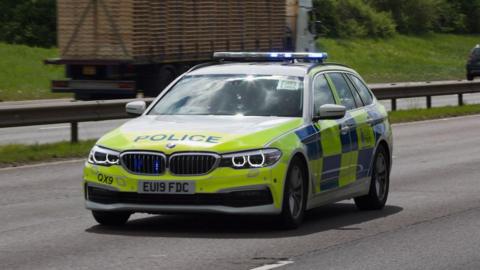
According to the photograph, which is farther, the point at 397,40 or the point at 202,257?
the point at 397,40

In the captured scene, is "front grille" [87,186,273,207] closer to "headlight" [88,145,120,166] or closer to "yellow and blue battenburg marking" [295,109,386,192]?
"headlight" [88,145,120,166]

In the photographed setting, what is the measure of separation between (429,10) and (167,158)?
240 ft

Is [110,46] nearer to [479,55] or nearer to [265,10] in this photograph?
[265,10]

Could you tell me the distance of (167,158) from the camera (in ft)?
33.0

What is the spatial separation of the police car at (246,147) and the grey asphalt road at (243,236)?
27 cm

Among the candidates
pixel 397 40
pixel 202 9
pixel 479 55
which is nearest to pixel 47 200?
pixel 202 9

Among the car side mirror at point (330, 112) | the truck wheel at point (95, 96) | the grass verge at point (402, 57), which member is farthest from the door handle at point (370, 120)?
the grass verge at point (402, 57)

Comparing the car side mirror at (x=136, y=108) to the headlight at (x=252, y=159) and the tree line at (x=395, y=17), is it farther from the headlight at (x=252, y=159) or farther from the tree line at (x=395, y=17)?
the tree line at (x=395, y=17)

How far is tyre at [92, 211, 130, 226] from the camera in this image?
10.7 metres

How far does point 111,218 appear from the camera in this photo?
425 inches

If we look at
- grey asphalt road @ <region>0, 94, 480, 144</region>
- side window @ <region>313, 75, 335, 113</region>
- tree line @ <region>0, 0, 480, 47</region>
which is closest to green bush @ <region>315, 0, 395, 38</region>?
tree line @ <region>0, 0, 480, 47</region>

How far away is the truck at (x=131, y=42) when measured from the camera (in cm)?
3131

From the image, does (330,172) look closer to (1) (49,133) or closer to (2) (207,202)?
(2) (207,202)

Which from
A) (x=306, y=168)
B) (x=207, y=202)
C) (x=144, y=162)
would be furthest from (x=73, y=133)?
(x=207, y=202)
